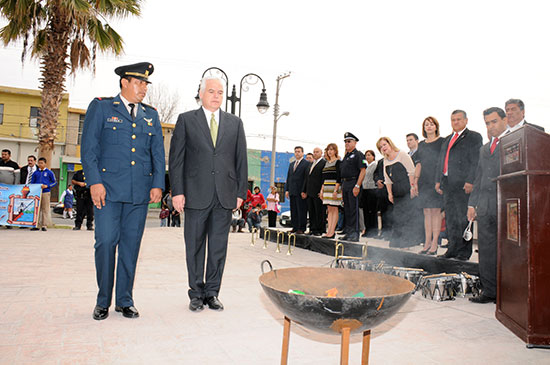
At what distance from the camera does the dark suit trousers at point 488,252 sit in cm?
408

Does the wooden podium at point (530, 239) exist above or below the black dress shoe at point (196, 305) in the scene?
above

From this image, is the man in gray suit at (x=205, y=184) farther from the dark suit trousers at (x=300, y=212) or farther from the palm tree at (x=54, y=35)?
the palm tree at (x=54, y=35)

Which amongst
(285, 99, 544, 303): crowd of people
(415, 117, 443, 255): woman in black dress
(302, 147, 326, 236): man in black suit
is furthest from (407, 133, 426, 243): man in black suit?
(302, 147, 326, 236): man in black suit

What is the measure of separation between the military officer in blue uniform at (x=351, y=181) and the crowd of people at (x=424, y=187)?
2 cm

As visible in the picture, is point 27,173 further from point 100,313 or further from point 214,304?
point 214,304

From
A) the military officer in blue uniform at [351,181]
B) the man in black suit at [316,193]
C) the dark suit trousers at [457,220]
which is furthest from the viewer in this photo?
the man in black suit at [316,193]

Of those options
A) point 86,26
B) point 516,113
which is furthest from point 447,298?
point 86,26

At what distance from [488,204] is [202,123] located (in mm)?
3006

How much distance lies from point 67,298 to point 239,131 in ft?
7.27

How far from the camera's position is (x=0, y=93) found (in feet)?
85.5

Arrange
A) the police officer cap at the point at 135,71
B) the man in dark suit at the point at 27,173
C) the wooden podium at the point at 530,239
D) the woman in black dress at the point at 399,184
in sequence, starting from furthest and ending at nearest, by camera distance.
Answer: the man in dark suit at the point at 27,173, the woman in black dress at the point at 399,184, the police officer cap at the point at 135,71, the wooden podium at the point at 530,239

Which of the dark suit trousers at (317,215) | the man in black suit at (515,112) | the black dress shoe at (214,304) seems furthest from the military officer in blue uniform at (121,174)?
the dark suit trousers at (317,215)

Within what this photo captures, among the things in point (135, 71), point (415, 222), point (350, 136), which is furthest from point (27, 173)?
point (415, 222)

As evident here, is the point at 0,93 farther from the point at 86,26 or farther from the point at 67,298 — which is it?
the point at 67,298
